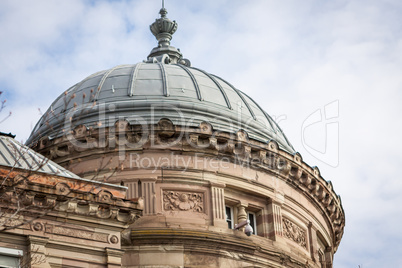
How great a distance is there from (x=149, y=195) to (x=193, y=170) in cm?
198

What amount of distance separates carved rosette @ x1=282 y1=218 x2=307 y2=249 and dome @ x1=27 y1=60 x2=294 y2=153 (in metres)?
3.57

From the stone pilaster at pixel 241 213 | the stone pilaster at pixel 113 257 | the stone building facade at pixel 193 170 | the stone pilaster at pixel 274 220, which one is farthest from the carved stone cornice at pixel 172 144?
the stone pilaster at pixel 113 257

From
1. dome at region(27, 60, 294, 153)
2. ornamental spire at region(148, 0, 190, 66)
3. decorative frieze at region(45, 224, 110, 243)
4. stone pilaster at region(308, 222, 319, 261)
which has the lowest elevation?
decorative frieze at region(45, 224, 110, 243)

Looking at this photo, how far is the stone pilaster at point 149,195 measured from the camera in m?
35.5

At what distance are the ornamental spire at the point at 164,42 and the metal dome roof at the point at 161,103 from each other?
2.39m

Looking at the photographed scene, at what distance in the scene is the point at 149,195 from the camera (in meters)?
35.8

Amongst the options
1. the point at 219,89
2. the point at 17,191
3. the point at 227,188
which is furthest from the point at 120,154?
the point at 17,191

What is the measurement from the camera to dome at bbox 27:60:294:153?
3872 centimetres

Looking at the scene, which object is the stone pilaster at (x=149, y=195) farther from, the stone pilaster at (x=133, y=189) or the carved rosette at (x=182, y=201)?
the carved rosette at (x=182, y=201)

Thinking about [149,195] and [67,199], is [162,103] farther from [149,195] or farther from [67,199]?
[67,199]

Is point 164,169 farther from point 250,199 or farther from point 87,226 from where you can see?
point 87,226

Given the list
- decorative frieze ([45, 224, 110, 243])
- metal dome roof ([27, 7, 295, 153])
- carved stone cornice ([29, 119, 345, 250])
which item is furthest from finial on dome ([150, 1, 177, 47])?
decorative frieze ([45, 224, 110, 243])

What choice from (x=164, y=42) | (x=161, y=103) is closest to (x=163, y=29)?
(x=164, y=42)

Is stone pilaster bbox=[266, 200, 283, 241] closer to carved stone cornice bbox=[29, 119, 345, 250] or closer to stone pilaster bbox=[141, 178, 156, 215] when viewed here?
carved stone cornice bbox=[29, 119, 345, 250]
